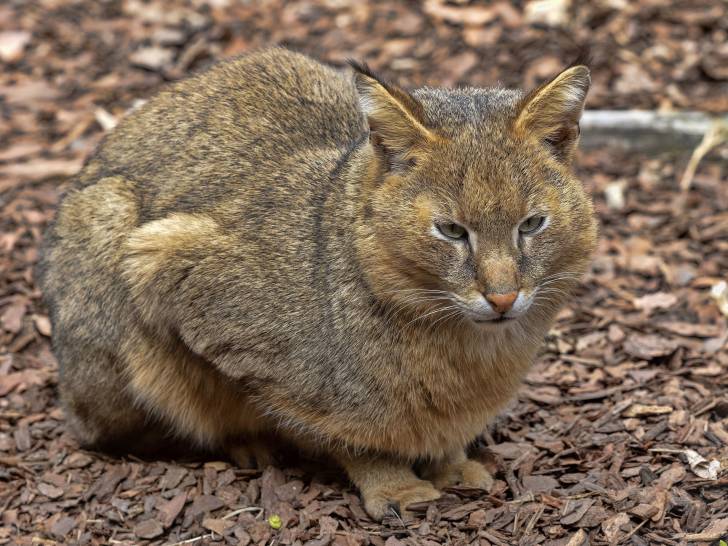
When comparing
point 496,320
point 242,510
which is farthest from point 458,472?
point 496,320

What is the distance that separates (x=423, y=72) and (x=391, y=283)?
497 centimetres

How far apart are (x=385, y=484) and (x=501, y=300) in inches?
55.6

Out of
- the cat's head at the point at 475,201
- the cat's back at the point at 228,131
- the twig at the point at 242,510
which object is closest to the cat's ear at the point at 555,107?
the cat's head at the point at 475,201

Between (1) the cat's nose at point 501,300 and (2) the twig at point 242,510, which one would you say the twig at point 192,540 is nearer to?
(2) the twig at point 242,510

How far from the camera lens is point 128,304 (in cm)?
548

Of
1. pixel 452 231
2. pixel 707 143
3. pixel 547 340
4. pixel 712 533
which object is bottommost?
pixel 547 340

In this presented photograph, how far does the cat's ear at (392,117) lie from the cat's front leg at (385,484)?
156 cm

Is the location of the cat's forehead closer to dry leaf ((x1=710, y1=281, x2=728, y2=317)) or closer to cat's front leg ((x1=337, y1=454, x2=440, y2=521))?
cat's front leg ((x1=337, y1=454, x2=440, y2=521))

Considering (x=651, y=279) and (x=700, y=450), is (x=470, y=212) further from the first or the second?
(x=651, y=279)

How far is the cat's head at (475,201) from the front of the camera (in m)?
4.44

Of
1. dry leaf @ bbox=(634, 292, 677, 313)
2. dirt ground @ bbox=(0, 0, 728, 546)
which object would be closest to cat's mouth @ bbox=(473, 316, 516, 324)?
dirt ground @ bbox=(0, 0, 728, 546)

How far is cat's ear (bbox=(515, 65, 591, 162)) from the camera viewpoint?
4586 mm

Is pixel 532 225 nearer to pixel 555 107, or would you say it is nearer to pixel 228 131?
pixel 555 107

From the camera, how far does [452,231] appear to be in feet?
14.8
